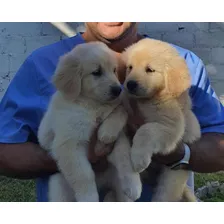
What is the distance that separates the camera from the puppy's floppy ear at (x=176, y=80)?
77.8 inches

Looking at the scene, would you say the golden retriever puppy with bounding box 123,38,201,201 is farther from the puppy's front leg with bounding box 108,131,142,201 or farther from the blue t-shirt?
the blue t-shirt

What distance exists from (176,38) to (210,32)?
1.02 ft

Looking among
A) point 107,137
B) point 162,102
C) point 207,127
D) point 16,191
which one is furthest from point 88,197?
point 16,191

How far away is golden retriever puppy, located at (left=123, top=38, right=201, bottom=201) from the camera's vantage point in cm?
190

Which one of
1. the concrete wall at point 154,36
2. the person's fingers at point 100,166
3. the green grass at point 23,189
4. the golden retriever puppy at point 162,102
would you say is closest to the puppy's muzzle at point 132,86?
the golden retriever puppy at point 162,102

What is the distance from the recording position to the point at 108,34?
2230 mm

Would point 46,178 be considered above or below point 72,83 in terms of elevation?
below

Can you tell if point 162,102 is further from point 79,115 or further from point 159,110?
point 79,115

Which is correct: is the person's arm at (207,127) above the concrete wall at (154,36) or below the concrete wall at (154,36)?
above

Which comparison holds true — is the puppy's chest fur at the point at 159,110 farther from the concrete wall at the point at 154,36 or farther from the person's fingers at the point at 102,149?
the concrete wall at the point at 154,36

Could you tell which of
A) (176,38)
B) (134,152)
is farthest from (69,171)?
(176,38)

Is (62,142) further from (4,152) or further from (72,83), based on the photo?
(4,152)

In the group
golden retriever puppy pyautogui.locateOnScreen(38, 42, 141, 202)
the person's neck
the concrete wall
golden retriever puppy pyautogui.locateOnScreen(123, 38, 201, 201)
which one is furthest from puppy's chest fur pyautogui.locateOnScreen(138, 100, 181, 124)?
the concrete wall

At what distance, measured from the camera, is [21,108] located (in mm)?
2199
